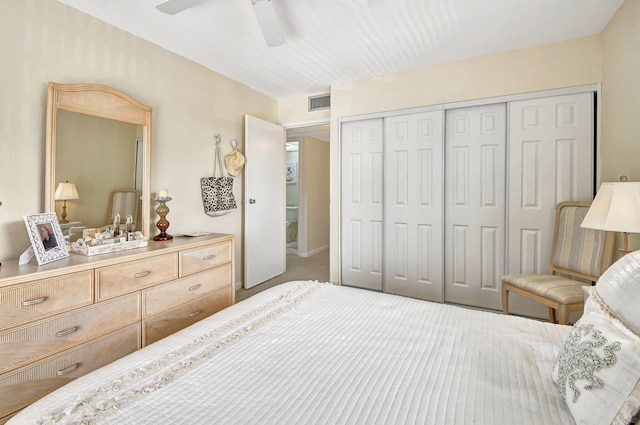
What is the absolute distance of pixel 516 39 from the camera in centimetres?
267

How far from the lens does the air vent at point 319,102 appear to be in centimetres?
396

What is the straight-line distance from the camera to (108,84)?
2.40 metres

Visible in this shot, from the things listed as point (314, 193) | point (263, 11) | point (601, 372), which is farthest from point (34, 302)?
point (314, 193)

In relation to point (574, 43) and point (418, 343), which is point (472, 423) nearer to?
point (418, 343)

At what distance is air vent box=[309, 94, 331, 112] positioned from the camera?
3963mm

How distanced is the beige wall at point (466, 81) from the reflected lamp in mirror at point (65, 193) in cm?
247

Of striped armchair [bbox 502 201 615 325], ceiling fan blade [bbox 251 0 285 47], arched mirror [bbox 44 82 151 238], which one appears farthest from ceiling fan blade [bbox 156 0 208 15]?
striped armchair [bbox 502 201 615 325]

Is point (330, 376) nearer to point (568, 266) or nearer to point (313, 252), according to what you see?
point (568, 266)

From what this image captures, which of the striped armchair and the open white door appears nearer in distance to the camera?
the striped armchair

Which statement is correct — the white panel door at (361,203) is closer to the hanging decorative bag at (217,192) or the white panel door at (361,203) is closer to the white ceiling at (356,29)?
the white ceiling at (356,29)

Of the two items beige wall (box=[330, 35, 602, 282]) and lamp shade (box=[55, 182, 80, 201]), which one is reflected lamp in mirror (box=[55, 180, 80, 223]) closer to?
lamp shade (box=[55, 182, 80, 201])

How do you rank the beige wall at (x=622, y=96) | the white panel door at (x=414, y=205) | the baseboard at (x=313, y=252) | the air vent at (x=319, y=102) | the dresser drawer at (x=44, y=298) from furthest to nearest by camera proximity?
the baseboard at (x=313, y=252), the air vent at (x=319, y=102), the white panel door at (x=414, y=205), the beige wall at (x=622, y=96), the dresser drawer at (x=44, y=298)

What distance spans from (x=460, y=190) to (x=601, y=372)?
2538 mm

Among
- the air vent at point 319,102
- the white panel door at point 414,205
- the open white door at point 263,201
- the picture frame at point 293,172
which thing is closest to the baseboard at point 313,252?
the open white door at point 263,201
